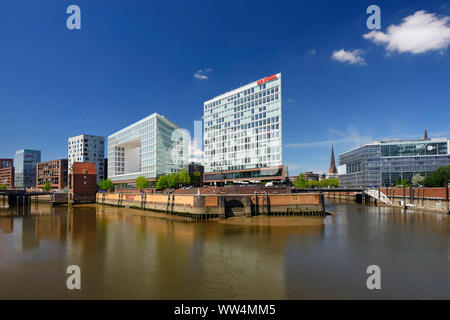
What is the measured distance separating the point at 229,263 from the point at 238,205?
101 feet

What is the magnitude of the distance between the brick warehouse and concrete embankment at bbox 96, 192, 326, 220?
51.2 metres

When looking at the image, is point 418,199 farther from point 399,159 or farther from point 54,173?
point 54,173

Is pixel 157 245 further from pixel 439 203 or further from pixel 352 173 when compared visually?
pixel 352 173

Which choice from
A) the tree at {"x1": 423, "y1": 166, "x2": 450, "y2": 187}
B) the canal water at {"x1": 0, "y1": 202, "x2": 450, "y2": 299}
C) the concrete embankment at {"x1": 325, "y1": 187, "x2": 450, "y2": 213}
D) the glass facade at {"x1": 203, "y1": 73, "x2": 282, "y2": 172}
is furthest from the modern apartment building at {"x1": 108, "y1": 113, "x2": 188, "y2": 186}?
the tree at {"x1": 423, "y1": 166, "x2": 450, "y2": 187}

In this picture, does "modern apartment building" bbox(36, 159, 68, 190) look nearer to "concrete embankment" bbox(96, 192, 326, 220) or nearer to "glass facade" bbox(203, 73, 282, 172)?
"glass facade" bbox(203, 73, 282, 172)

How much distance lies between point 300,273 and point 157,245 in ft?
56.1

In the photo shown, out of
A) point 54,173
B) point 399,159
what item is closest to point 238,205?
point 399,159

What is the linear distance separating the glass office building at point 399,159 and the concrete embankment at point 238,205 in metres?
99.6

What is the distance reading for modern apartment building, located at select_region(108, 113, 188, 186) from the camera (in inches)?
4547

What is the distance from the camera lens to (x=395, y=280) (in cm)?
1981

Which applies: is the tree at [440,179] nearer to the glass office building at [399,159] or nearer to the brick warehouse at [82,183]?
the glass office building at [399,159]

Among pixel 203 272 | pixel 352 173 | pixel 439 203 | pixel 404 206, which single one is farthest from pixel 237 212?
pixel 352 173

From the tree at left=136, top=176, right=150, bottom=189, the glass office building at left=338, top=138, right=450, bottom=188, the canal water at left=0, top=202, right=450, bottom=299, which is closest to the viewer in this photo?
the canal water at left=0, top=202, right=450, bottom=299

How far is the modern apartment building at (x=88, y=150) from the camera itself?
6284 inches
